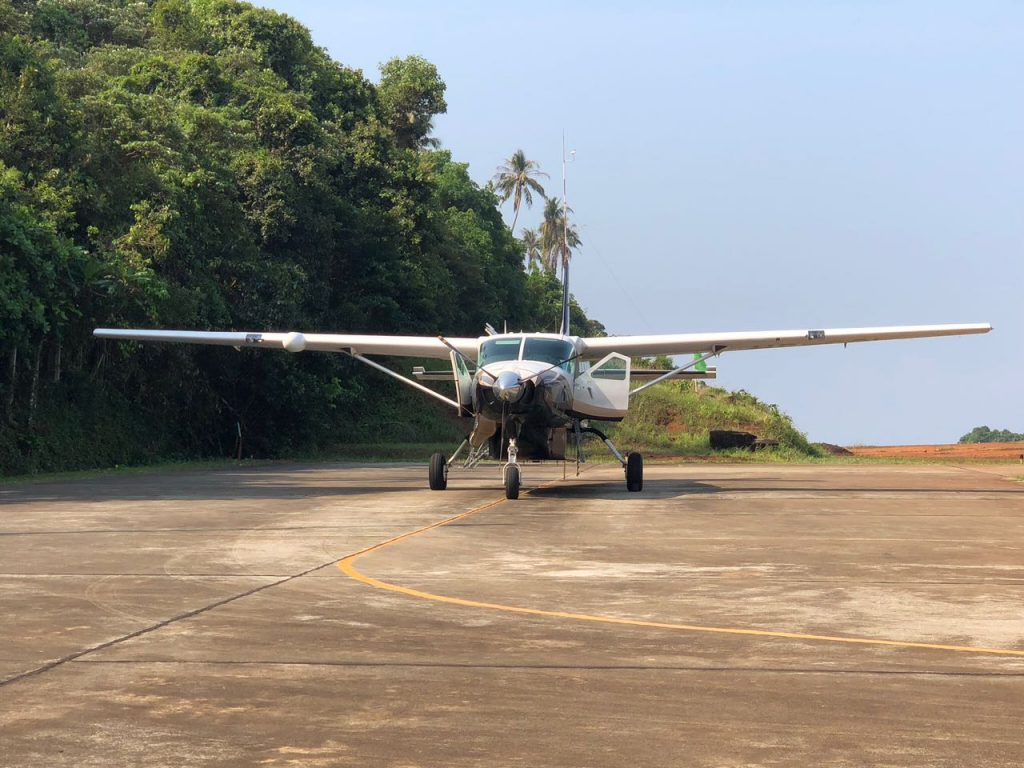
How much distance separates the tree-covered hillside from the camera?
98.6 feet

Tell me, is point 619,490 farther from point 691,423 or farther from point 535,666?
point 691,423

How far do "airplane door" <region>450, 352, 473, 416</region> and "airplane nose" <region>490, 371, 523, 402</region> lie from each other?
2.06 metres

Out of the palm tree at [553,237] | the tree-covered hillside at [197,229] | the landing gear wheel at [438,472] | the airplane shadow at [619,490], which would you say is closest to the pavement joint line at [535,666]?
the airplane shadow at [619,490]

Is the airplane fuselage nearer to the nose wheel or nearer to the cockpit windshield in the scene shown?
the cockpit windshield

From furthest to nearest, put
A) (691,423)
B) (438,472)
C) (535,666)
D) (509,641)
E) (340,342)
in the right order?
(691,423) → (340,342) → (438,472) → (509,641) → (535,666)

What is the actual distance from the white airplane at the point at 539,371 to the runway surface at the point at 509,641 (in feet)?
13.6

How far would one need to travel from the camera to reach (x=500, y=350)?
21.0 meters

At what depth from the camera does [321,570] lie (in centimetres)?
1089

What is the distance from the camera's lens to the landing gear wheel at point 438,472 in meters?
21.7

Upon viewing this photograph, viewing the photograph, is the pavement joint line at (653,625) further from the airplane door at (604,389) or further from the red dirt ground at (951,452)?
the red dirt ground at (951,452)

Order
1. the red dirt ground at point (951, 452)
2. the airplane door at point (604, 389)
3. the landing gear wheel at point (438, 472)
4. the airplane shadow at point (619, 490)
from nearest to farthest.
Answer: the airplane shadow at point (619, 490) < the landing gear wheel at point (438, 472) < the airplane door at point (604, 389) < the red dirt ground at point (951, 452)

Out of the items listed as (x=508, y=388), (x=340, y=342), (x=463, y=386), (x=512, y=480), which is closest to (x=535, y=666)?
(x=508, y=388)

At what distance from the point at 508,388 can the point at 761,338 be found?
6196 mm

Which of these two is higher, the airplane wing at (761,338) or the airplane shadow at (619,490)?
the airplane wing at (761,338)
